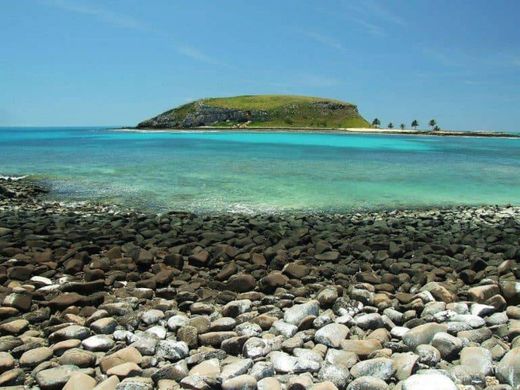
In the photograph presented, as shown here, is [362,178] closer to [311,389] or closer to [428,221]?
[428,221]

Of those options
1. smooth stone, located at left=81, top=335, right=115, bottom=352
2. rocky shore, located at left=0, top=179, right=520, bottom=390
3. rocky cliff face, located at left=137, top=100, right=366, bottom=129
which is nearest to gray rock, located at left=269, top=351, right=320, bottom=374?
rocky shore, located at left=0, top=179, right=520, bottom=390

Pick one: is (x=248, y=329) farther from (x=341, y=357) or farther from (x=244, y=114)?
(x=244, y=114)

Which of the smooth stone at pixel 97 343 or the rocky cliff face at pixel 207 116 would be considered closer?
the smooth stone at pixel 97 343

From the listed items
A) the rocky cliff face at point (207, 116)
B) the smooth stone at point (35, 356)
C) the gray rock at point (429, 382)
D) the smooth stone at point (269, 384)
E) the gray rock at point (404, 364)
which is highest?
the rocky cliff face at point (207, 116)

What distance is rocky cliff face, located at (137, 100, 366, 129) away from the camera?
169 m

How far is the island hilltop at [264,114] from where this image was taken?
168125 mm

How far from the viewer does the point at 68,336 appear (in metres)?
6.19

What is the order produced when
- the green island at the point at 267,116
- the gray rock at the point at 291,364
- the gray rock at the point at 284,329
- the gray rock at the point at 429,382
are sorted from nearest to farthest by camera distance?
the gray rock at the point at 429,382 → the gray rock at the point at 291,364 → the gray rock at the point at 284,329 → the green island at the point at 267,116

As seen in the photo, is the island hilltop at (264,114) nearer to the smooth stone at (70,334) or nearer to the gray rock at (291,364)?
the smooth stone at (70,334)

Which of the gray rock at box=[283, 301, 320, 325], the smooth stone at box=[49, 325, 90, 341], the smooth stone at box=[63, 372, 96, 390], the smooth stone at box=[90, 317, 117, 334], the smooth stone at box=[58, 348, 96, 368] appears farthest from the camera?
the gray rock at box=[283, 301, 320, 325]

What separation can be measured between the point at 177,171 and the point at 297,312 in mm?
26780

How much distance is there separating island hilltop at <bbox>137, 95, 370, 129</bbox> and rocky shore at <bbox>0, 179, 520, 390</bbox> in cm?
15342

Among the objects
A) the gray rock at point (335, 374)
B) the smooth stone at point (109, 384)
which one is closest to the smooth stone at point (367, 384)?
the gray rock at point (335, 374)

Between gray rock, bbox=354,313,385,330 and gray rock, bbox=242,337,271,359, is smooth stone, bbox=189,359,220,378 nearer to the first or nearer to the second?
gray rock, bbox=242,337,271,359
